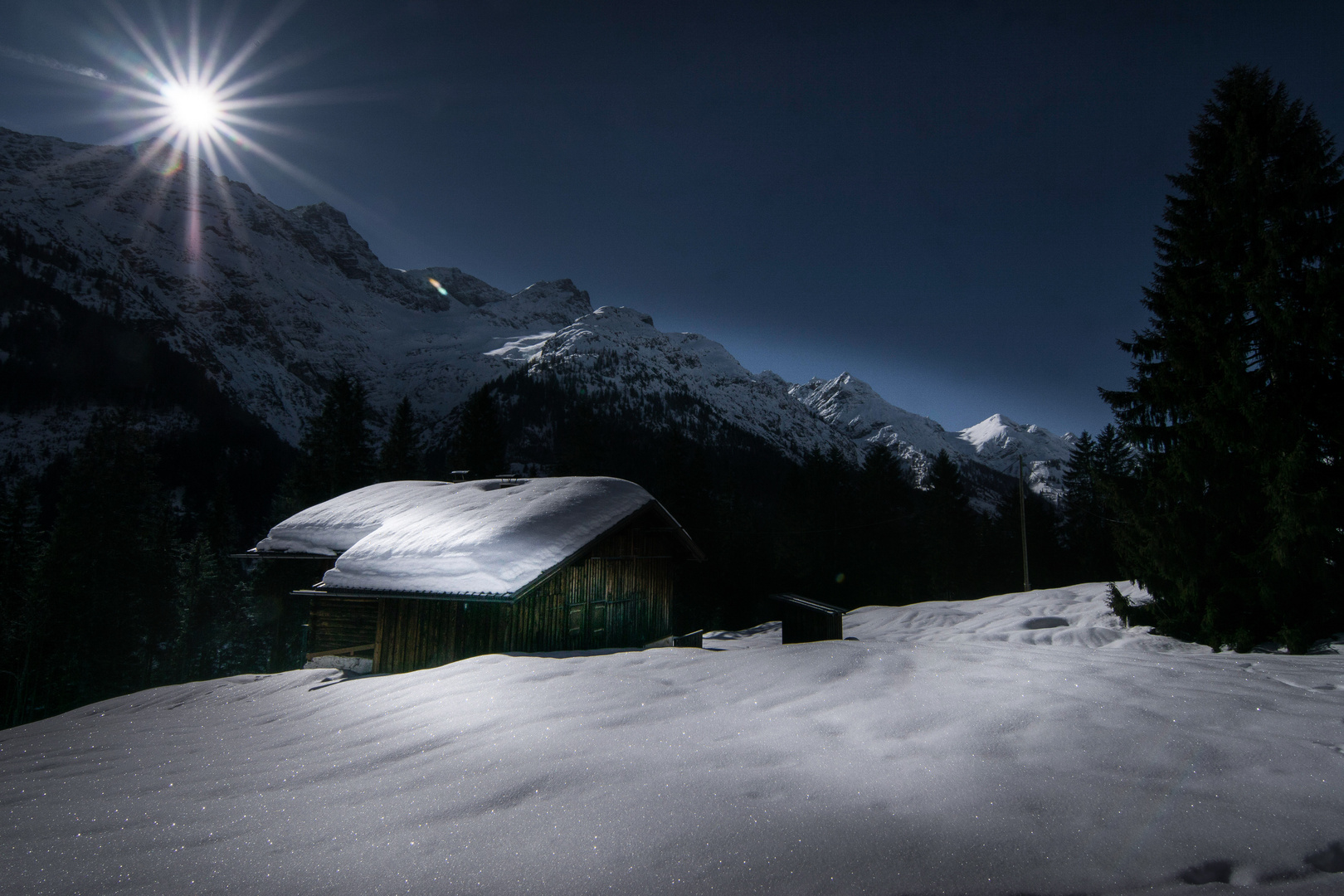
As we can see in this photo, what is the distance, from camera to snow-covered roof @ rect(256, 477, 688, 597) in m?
12.1

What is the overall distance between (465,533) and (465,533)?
0.05 meters

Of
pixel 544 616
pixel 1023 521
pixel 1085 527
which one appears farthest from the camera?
pixel 1085 527

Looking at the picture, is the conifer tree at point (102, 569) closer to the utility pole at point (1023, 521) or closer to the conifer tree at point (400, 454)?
the conifer tree at point (400, 454)

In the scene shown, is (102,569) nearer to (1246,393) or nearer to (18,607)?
(18,607)

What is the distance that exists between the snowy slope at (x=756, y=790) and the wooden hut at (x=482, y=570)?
6512 millimetres

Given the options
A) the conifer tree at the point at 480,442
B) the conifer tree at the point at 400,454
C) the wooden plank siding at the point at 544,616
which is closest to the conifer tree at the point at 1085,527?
the wooden plank siding at the point at 544,616

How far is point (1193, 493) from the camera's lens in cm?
1127

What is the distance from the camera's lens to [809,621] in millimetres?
21766

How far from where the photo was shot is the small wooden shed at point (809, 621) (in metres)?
20.6

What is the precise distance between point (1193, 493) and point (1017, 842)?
41.3 feet

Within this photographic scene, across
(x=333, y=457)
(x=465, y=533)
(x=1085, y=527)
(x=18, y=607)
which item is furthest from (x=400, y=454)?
(x=1085, y=527)

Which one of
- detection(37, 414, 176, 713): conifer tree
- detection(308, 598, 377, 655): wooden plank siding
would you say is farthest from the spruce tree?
detection(37, 414, 176, 713): conifer tree

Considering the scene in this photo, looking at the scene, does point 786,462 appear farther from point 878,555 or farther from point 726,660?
point 726,660

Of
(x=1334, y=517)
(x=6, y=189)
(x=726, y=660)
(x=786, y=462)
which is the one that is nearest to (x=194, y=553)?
(x=726, y=660)
